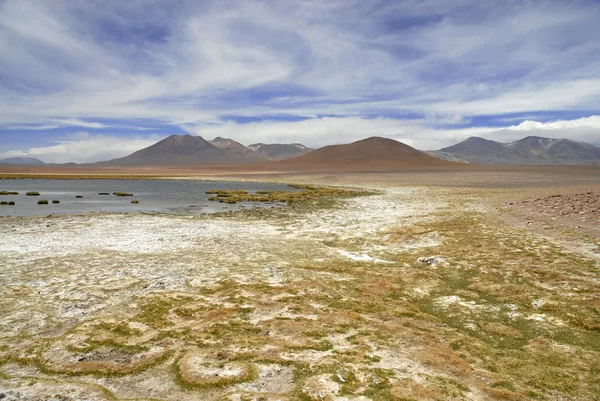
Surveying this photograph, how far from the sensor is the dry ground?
5.69 metres

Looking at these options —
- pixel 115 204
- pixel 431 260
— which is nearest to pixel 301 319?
pixel 431 260

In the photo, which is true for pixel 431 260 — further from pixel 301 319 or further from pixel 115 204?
pixel 115 204

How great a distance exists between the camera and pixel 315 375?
5855 millimetres

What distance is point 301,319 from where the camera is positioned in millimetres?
8164

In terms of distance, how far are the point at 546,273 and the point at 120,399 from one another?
11.4 m

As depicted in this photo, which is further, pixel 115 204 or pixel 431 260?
pixel 115 204

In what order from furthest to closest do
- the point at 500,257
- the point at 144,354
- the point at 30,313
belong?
the point at 500,257 < the point at 30,313 < the point at 144,354

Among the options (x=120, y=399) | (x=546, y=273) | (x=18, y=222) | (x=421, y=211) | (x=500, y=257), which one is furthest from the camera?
(x=421, y=211)

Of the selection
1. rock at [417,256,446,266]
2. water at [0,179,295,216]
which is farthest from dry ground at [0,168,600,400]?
water at [0,179,295,216]

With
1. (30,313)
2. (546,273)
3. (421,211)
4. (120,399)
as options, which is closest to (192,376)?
(120,399)

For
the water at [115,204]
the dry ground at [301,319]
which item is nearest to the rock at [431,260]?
the dry ground at [301,319]

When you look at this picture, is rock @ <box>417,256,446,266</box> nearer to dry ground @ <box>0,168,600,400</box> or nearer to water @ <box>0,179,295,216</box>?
dry ground @ <box>0,168,600,400</box>

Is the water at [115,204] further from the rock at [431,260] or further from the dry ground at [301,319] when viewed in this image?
the rock at [431,260]

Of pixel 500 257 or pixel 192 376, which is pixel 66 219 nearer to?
pixel 192 376
